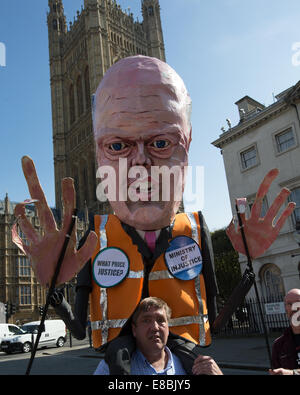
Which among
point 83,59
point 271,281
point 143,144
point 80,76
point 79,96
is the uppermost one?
point 83,59

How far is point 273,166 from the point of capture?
550 inches

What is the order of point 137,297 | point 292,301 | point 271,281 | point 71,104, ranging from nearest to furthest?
point 137,297 < point 292,301 < point 271,281 < point 71,104

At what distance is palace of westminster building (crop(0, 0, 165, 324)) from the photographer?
36.6 m

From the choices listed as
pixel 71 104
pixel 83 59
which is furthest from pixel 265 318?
pixel 71 104

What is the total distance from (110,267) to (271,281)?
13.5m

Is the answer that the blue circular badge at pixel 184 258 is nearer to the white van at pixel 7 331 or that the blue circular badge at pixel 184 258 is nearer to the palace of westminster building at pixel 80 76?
the white van at pixel 7 331

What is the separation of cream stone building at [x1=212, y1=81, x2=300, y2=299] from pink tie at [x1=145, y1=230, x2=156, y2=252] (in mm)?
11537

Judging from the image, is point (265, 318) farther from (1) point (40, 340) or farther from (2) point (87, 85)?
(2) point (87, 85)

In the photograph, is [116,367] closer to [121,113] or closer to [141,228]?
[141,228]

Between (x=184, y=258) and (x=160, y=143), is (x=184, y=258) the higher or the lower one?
the lower one

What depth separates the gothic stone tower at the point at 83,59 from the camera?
40.2m

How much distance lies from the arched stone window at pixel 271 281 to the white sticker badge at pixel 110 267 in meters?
12.9

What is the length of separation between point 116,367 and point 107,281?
0.49m
